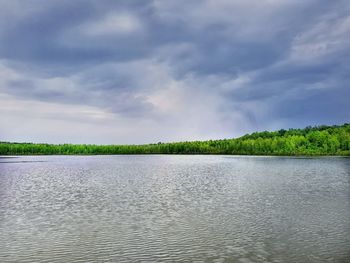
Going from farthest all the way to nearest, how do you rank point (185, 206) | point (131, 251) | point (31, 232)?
1. point (185, 206)
2. point (31, 232)
3. point (131, 251)

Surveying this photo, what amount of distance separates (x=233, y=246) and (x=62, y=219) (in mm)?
11656

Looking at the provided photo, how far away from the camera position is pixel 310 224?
79.0ft

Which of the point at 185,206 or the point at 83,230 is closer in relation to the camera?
the point at 83,230

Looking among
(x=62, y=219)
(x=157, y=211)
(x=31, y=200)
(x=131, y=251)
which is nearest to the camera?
(x=131, y=251)

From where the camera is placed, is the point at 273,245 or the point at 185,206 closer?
the point at 273,245

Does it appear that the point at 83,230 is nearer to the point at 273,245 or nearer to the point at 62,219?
the point at 62,219

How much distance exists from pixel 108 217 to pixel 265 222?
31.2 feet

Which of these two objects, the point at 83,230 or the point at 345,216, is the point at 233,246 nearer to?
the point at 83,230

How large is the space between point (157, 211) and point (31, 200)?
12204 millimetres

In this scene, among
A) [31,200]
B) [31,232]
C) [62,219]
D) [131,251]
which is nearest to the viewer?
[131,251]

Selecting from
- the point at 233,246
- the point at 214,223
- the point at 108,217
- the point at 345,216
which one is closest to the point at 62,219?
the point at 108,217

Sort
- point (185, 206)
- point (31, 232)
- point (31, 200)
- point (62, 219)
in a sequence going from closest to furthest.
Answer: point (31, 232)
point (62, 219)
point (185, 206)
point (31, 200)

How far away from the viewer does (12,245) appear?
62.2 feet

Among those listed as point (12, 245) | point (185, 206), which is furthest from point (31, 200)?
point (12, 245)
